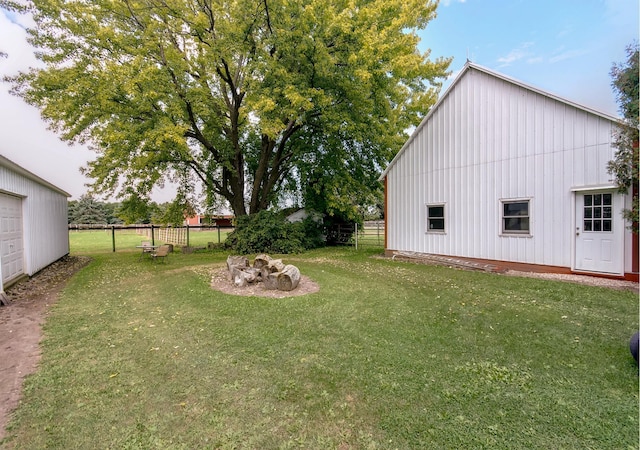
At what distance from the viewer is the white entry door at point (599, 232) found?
6.76m

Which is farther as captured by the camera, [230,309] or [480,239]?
[480,239]

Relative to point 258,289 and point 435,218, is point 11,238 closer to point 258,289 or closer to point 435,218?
point 258,289

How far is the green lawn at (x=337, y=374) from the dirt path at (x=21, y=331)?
14cm

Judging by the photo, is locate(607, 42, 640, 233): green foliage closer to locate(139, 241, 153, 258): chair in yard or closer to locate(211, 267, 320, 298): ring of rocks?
locate(211, 267, 320, 298): ring of rocks

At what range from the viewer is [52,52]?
37.7ft

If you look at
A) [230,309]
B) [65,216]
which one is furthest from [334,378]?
[65,216]

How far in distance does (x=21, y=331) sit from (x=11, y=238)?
4718mm

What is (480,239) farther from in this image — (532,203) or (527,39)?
(527,39)

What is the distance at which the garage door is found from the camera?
22.8ft

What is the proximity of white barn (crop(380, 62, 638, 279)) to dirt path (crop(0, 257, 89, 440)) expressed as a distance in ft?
33.0

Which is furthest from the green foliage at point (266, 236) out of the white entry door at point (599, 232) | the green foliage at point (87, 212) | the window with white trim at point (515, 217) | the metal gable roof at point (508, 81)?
the green foliage at point (87, 212)

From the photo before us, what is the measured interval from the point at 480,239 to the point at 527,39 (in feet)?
23.2

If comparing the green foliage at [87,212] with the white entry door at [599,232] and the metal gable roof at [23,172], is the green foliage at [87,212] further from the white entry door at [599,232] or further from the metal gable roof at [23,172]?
the white entry door at [599,232]

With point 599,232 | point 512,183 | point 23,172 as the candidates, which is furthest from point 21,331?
point 599,232
